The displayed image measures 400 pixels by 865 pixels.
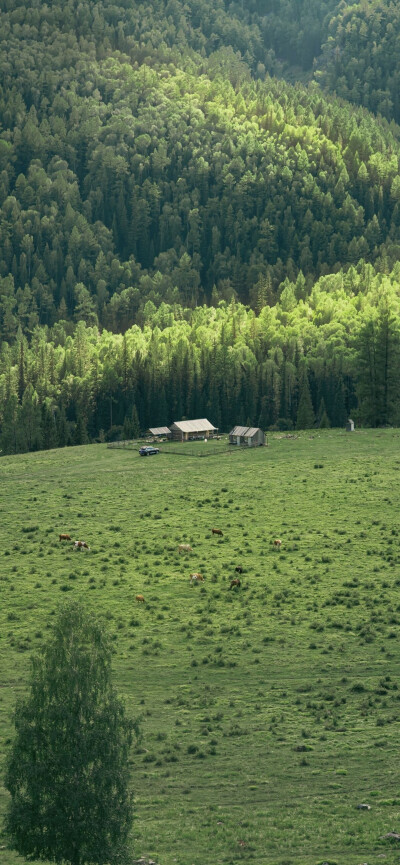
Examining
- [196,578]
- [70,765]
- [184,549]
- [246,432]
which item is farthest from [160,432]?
[70,765]

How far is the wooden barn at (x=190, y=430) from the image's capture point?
15862cm

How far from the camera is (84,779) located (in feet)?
139

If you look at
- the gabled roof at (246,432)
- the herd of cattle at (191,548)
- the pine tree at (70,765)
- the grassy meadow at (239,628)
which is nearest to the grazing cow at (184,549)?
the herd of cattle at (191,548)

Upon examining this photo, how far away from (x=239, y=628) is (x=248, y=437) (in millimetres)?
72375

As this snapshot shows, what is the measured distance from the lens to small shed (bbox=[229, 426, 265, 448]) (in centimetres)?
14812

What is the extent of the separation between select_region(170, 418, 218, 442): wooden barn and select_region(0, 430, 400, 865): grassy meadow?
17.0m

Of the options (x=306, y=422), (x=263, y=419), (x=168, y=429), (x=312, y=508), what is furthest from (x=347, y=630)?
(x=263, y=419)

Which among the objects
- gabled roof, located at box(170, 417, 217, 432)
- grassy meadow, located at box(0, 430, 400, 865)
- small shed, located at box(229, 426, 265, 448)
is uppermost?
gabled roof, located at box(170, 417, 217, 432)

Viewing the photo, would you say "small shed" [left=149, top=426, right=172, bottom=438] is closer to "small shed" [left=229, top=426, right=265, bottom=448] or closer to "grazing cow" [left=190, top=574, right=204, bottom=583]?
"small shed" [left=229, top=426, right=265, bottom=448]

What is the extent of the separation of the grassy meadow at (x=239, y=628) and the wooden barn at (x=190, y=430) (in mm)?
17004

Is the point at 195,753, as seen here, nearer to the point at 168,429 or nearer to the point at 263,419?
the point at 168,429

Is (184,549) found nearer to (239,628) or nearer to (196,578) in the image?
(196,578)

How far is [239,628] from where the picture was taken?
76875 millimetres

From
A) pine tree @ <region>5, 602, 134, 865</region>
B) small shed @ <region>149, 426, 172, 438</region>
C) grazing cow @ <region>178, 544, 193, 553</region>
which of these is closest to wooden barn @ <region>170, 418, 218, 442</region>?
small shed @ <region>149, 426, 172, 438</region>
